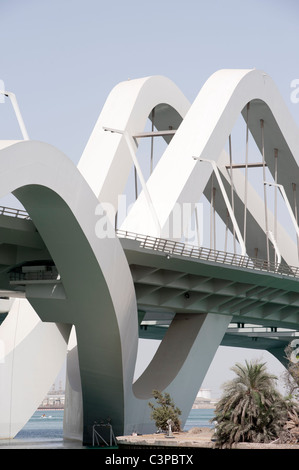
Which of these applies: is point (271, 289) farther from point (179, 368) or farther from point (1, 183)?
point (1, 183)

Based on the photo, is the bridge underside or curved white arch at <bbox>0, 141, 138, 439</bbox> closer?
curved white arch at <bbox>0, 141, 138, 439</bbox>

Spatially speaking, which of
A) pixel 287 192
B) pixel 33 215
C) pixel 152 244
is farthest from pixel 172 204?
pixel 287 192

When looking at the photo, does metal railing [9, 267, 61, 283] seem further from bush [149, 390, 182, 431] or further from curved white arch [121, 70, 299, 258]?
bush [149, 390, 182, 431]

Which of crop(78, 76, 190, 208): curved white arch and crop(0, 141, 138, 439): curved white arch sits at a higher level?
crop(78, 76, 190, 208): curved white arch

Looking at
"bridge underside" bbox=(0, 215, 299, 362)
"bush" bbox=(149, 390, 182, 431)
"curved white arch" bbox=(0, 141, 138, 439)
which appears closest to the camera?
"curved white arch" bbox=(0, 141, 138, 439)

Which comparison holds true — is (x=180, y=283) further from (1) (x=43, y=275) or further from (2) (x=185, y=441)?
(2) (x=185, y=441)

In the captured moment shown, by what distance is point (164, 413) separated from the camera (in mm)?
51000

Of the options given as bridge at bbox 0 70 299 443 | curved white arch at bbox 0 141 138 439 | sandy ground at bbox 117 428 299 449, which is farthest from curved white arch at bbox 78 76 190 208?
sandy ground at bbox 117 428 299 449

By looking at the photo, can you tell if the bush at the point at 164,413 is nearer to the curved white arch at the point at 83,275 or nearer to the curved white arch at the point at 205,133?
the curved white arch at the point at 83,275

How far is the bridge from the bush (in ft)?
3.95

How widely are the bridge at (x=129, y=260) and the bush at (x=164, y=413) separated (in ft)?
3.95

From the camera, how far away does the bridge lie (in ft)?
142

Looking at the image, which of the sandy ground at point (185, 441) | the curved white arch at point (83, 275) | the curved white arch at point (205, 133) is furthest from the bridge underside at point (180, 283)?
the sandy ground at point (185, 441)

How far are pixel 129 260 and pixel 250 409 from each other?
9.68m
